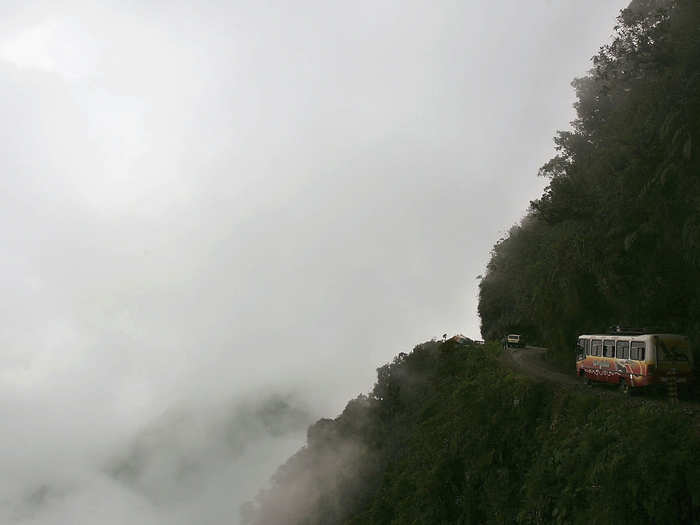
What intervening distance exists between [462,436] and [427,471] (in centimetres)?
412

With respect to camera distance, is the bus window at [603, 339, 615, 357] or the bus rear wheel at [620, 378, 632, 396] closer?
the bus rear wheel at [620, 378, 632, 396]

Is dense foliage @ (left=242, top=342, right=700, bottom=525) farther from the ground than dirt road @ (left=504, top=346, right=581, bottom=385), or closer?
closer

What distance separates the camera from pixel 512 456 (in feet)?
68.3

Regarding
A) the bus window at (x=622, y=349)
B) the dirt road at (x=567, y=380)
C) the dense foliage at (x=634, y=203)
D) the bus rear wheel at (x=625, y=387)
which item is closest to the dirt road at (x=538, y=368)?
the dirt road at (x=567, y=380)

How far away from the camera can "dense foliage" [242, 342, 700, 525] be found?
12719 millimetres

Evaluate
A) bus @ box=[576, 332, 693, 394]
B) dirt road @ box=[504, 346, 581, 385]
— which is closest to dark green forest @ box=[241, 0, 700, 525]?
dirt road @ box=[504, 346, 581, 385]

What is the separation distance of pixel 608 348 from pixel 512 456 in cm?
735

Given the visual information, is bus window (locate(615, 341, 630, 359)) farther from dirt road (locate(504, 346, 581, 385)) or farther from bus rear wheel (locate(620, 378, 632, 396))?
dirt road (locate(504, 346, 581, 385))

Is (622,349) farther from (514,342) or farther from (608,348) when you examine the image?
(514,342)

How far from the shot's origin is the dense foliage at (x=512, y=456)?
1272 centimetres

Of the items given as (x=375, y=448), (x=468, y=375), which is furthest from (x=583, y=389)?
(x=375, y=448)

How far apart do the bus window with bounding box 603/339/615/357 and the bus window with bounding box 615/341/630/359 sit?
305 mm

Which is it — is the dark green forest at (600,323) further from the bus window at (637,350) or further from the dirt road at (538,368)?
the bus window at (637,350)

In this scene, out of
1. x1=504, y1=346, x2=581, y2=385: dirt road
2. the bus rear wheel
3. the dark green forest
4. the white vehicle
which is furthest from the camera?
the white vehicle
